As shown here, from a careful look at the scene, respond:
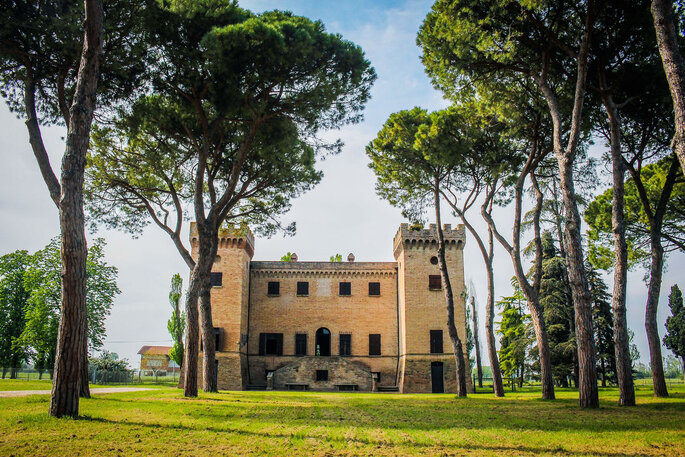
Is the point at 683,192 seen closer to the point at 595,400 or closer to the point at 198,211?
the point at 595,400

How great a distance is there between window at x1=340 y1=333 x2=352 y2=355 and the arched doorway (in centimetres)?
78

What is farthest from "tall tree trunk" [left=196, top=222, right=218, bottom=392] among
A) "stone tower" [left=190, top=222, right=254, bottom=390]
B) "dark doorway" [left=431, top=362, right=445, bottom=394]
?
"dark doorway" [left=431, top=362, right=445, bottom=394]

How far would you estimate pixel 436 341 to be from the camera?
28.5 metres

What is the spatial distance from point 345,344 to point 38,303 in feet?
63.4

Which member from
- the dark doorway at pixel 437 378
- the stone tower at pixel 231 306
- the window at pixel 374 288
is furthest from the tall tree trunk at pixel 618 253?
the stone tower at pixel 231 306

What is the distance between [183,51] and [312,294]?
65.3 feet

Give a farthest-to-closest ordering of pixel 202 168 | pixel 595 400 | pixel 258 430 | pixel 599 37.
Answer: pixel 202 168, pixel 599 37, pixel 595 400, pixel 258 430

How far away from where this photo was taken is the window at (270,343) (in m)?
30.4

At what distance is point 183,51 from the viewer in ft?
44.8

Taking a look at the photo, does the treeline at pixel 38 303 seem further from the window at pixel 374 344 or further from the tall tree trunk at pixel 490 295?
the tall tree trunk at pixel 490 295

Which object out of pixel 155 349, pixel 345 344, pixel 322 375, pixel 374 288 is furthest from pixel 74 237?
pixel 155 349

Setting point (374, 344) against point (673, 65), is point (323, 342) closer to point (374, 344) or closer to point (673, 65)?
point (374, 344)

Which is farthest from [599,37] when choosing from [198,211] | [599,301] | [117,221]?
[599,301]

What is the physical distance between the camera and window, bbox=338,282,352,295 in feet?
103
